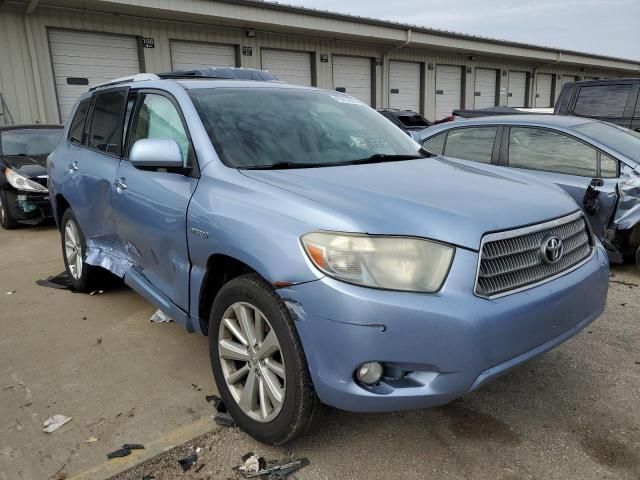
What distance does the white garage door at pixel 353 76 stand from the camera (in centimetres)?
1770

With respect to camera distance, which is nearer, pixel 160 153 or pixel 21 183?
pixel 160 153

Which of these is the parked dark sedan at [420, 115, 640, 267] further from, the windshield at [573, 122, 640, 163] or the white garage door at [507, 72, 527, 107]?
the white garage door at [507, 72, 527, 107]

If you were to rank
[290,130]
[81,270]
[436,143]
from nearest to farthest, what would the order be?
[290,130]
[81,270]
[436,143]

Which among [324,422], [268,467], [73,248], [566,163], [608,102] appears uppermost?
[608,102]

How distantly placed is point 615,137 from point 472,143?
1412 millimetres

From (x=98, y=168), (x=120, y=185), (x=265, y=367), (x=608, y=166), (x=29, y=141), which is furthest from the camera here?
(x=29, y=141)

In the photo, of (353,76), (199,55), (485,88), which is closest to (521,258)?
(199,55)

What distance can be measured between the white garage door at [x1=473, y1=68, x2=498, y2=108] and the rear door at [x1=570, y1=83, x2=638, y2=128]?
15912 millimetres

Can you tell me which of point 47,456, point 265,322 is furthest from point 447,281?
Result: point 47,456

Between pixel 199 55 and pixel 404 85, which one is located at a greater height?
pixel 199 55

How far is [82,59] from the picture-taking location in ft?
40.9

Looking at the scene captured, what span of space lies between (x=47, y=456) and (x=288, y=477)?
1.16 metres

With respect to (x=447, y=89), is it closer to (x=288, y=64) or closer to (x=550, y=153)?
(x=288, y=64)

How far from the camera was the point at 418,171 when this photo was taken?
9.32ft
